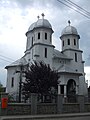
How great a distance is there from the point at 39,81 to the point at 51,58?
14867 mm

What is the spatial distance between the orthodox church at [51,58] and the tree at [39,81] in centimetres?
936

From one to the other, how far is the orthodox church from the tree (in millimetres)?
9363

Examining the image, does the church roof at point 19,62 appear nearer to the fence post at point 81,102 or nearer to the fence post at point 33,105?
the fence post at point 81,102

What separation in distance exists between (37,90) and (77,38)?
25.9 m

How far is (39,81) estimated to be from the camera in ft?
105

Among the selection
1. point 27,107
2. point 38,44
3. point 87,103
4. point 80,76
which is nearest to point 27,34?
point 38,44

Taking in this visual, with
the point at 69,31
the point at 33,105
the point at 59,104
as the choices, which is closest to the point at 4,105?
the point at 33,105

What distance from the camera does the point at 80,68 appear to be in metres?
51.1

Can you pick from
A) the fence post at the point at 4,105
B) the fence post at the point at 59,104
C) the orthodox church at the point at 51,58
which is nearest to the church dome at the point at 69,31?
the orthodox church at the point at 51,58

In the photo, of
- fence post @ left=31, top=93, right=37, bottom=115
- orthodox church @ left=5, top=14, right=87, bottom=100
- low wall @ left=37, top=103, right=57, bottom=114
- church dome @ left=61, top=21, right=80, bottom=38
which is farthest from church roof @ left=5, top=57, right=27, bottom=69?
fence post @ left=31, top=93, right=37, bottom=115

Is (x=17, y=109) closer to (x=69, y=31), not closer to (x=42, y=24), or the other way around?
(x=42, y=24)

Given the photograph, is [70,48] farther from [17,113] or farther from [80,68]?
[17,113]

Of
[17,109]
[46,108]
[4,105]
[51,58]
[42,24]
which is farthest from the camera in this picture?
[42,24]

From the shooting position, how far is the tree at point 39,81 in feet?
103
